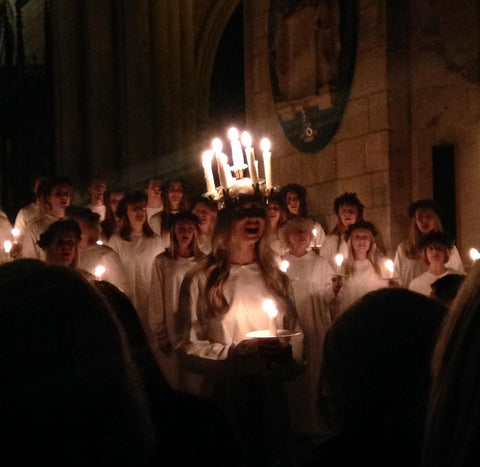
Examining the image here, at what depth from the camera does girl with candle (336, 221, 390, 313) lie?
20.7 feet

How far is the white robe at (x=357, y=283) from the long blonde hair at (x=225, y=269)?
198cm

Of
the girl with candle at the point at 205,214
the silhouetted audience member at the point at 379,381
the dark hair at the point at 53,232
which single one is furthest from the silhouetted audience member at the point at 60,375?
the girl with candle at the point at 205,214

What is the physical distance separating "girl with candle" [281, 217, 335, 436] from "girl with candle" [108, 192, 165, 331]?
4.49 ft

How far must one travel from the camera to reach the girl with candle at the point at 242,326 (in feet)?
13.1

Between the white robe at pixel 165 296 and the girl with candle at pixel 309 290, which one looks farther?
the girl with candle at pixel 309 290

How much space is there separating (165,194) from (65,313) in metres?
7.04

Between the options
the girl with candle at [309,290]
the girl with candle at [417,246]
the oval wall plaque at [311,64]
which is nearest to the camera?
the girl with candle at [309,290]

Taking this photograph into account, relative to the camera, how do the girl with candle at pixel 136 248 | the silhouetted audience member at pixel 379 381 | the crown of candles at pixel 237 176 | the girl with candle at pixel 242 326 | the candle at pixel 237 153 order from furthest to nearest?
the girl with candle at pixel 136 248
the candle at pixel 237 153
the crown of candles at pixel 237 176
the girl with candle at pixel 242 326
the silhouetted audience member at pixel 379 381

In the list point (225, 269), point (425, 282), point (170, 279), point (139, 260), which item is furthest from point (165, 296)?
point (425, 282)

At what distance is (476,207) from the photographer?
8836mm

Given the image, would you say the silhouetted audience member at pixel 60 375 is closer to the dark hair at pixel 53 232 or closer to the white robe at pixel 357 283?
the dark hair at pixel 53 232

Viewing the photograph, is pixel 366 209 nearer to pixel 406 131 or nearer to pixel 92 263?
pixel 406 131

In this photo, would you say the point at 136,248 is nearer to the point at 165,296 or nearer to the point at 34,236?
the point at 34,236

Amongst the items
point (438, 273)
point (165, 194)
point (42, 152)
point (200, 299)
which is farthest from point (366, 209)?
point (42, 152)
